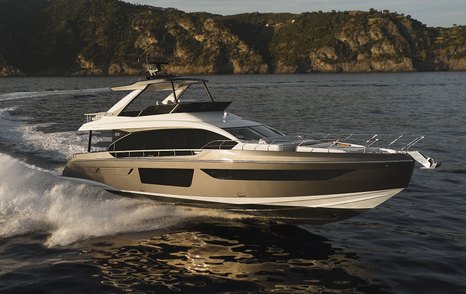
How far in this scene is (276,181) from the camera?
11023mm

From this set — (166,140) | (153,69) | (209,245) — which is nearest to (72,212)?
(166,140)

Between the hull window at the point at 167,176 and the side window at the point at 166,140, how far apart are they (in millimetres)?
668

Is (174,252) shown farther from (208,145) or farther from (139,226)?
(208,145)

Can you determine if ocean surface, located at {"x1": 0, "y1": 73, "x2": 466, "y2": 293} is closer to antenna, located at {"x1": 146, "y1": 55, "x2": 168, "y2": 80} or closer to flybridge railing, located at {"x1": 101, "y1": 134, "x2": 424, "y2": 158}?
flybridge railing, located at {"x1": 101, "y1": 134, "x2": 424, "y2": 158}

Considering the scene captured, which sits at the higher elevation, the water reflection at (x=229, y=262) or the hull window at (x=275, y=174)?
the hull window at (x=275, y=174)

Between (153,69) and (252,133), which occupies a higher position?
(153,69)

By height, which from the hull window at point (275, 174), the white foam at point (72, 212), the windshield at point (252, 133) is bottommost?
the white foam at point (72, 212)

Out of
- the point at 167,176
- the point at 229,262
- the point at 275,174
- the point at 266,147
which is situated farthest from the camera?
the point at 167,176

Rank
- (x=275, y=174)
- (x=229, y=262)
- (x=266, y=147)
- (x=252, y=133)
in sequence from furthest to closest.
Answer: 1. (x=252, y=133)
2. (x=266, y=147)
3. (x=275, y=174)
4. (x=229, y=262)

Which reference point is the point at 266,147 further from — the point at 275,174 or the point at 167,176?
the point at 167,176

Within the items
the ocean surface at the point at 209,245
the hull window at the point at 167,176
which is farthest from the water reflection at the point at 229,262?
the hull window at the point at 167,176

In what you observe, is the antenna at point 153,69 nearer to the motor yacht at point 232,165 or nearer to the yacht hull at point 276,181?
the motor yacht at point 232,165

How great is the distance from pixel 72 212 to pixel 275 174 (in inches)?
231

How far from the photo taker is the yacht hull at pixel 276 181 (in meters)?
10.3
